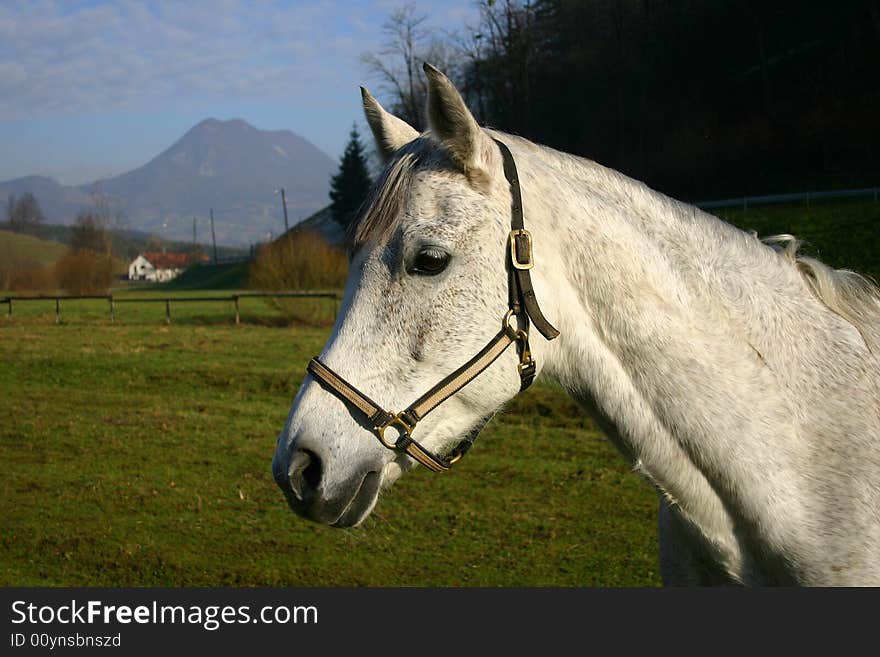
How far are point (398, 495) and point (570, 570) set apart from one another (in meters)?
2.73

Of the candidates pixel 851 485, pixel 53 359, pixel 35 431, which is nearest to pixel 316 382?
pixel 851 485

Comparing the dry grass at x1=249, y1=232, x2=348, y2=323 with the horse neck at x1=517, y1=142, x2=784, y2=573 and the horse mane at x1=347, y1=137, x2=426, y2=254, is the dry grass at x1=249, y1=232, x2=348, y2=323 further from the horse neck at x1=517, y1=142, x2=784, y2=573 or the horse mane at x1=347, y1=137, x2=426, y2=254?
the horse neck at x1=517, y1=142, x2=784, y2=573

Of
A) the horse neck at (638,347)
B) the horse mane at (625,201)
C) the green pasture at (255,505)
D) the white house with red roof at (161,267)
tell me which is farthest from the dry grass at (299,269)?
the white house with red roof at (161,267)

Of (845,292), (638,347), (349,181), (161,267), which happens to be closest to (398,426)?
(638,347)

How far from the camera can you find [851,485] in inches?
83.0

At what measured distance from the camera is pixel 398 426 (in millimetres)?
2002

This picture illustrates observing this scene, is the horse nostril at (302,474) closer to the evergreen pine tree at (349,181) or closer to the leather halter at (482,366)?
the leather halter at (482,366)

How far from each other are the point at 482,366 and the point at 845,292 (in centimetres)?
132

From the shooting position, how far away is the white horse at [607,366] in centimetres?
203

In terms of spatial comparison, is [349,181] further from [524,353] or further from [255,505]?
[524,353]

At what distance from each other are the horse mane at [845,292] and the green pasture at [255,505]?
8.59 feet

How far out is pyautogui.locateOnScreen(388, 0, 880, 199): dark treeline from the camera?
66.2ft

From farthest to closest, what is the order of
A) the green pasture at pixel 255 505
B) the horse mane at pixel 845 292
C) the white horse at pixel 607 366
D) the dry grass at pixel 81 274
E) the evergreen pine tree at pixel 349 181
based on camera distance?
the evergreen pine tree at pixel 349 181 → the dry grass at pixel 81 274 → the green pasture at pixel 255 505 → the horse mane at pixel 845 292 → the white horse at pixel 607 366

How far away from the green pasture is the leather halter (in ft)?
7.20
